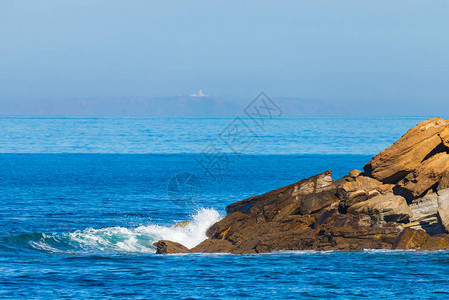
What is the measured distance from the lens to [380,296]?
25250 mm

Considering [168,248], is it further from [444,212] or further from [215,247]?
[444,212]

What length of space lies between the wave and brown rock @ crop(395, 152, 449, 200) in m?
12.9

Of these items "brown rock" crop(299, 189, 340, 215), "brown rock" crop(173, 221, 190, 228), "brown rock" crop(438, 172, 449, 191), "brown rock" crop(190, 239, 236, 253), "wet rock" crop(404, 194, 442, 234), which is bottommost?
"wet rock" crop(404, 194, 442, 234)

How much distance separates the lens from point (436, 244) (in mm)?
32438

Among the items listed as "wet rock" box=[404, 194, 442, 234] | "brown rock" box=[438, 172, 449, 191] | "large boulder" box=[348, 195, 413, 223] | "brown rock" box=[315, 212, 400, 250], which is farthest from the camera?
"brown rock" box=[438, 172, 449, 191]

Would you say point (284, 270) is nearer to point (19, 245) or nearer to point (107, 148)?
point (19, 245)

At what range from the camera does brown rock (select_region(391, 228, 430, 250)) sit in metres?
32.4

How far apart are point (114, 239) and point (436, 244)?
62.2ft

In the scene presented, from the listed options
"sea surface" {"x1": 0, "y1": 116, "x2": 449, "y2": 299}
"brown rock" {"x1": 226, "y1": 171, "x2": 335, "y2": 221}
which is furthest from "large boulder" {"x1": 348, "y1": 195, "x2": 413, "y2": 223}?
"brown rock" {"x1": 226, "y1": 171, "x2": 335, "y2": 221}

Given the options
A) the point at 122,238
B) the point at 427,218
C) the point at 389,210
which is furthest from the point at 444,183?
the point at 122,238

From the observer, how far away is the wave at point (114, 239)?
1425 inches

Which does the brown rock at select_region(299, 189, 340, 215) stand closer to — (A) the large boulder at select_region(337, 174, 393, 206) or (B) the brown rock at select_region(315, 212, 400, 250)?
(A) the large boulder at select_region(337, 174, 393, 206)

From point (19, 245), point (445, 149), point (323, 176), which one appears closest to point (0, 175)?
point (19, 245)

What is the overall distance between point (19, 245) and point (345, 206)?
18.9m
